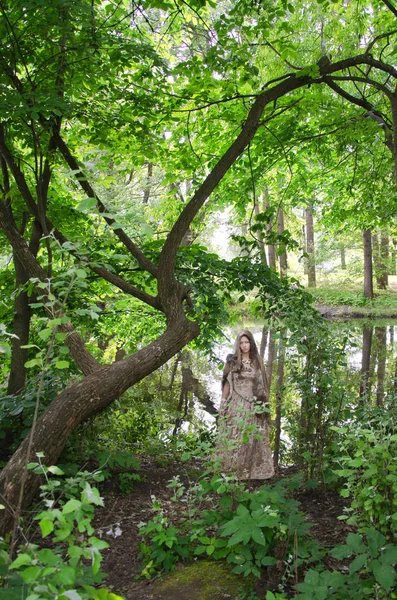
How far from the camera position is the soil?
3.32 meters

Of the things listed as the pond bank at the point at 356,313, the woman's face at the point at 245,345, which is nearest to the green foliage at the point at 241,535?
the woman's face at the point at 245,345

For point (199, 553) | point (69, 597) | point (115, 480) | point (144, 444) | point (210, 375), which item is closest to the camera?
point (69, 597)

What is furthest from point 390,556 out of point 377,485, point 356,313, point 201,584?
point 356,313

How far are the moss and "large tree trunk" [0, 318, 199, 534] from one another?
3.86 feet

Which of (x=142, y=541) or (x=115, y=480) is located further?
(x=115, y=480)

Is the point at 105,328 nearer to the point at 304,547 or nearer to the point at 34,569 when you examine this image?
the point at 304,547

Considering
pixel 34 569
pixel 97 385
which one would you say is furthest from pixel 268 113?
pixel 34 569

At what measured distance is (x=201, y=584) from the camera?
10.3 feet

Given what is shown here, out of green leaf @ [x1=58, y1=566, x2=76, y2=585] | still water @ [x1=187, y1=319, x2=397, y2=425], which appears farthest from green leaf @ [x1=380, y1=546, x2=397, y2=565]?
still water @ [x1=187, y1=319, x2=397, y2=425]

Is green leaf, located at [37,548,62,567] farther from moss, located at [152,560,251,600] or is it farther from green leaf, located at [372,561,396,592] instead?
moss, located at [152,560,251,600]

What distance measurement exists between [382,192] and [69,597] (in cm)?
856

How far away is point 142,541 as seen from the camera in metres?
4.07

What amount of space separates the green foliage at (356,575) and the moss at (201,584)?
0.68 meters

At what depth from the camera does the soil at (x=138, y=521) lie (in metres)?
3.32
